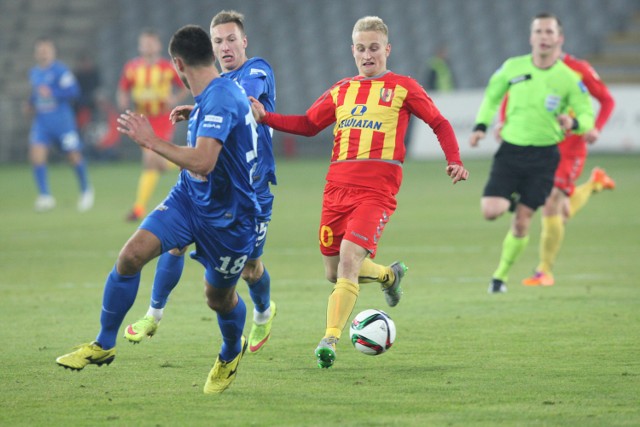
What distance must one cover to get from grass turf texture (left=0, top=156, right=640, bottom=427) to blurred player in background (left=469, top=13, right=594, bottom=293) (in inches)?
25.1

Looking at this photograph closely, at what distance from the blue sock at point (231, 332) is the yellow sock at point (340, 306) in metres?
0.63

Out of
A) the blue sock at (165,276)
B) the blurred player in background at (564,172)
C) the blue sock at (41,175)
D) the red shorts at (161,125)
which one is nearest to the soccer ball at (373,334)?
the blue sock at (165,276)

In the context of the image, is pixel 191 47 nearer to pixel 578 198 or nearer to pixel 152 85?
pixel 578 198

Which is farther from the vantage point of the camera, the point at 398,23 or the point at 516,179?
the point at 398,23

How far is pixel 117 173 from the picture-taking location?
81.9 feet

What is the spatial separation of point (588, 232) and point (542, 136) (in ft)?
14.4

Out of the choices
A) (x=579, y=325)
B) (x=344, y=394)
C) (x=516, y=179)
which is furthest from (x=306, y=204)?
(x=344, y=394)

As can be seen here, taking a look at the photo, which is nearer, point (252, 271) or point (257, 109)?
point (257, 109)

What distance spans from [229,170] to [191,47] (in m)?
0.65

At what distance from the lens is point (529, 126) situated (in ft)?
32.8

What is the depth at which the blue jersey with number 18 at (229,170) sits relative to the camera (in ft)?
19.4

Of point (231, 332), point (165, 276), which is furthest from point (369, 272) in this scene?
point (231, 332)

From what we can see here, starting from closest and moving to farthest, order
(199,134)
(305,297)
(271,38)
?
(199,134) → (305,297) → (271,38)

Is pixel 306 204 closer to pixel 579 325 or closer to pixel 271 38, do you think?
pixel 579 325
